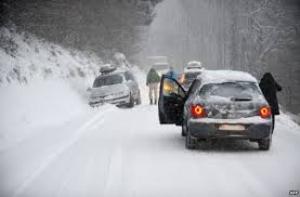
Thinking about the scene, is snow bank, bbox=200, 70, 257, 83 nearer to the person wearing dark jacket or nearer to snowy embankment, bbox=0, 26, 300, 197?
snowy embankment, bbox=0, 26, 300, 197

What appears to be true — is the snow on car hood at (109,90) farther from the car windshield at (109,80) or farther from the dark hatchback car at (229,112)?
the dark hatchback car at (229,112)

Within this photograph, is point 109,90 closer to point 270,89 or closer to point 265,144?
point 270,89

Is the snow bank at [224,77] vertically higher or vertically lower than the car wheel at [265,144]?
higher

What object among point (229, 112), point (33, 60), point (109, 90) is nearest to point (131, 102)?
point (109, 90)

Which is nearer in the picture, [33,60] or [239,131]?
[239,131]

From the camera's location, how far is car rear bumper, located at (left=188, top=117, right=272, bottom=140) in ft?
44.1

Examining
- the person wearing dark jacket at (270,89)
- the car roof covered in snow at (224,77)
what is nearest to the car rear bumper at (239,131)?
the car roof covered in snow at (224,77)

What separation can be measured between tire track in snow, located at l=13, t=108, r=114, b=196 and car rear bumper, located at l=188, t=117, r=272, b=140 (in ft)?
10.2

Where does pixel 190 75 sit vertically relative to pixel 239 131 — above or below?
below

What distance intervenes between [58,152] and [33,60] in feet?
55.4

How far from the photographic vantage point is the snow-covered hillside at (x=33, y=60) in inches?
→ 1017

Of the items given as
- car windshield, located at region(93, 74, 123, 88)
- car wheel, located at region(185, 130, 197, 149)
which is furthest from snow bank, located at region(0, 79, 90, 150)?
car wheel, located at region(185, 130, 197, 149)

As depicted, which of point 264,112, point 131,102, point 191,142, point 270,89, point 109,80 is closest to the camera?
point 264,112

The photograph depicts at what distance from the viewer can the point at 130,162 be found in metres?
12.5
